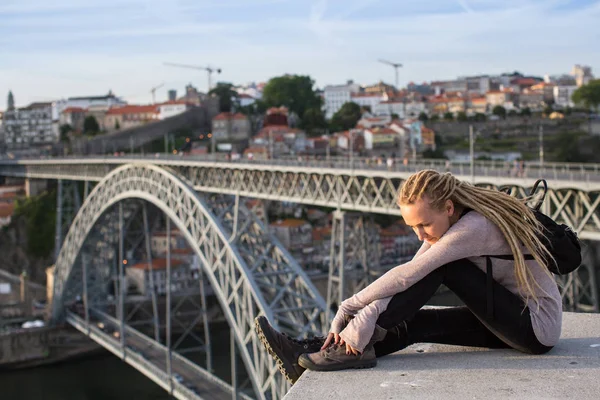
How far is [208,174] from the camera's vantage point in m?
23.9

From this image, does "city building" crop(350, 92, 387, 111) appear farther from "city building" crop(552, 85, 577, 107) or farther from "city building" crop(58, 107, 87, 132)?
"city building" crop(58, 107, 87, 132)

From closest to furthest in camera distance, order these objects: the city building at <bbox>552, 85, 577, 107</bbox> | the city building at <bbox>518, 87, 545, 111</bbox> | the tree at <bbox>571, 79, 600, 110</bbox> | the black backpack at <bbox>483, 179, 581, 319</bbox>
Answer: the black backpack at <bbox>483, 179, 581, 319</bbox> < the tree at <bbox>571, 79, 600, 110</bbox> < the city building at <bbox>518, 87, 545, 111</bbox> < the city building at <bbox>552, 85, 577, 107</bbox>

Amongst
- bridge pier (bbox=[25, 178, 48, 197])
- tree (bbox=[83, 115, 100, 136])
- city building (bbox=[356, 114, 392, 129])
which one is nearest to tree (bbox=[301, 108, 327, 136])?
city building (bbox=[356, 114, 392, 129])

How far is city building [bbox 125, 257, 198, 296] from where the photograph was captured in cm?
4253

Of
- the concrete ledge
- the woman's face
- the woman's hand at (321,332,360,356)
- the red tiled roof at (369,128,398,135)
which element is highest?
the red tiled roof at (369,128,398,135)

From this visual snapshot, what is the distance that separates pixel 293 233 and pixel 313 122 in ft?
79.4

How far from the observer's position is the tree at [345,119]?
6994cm

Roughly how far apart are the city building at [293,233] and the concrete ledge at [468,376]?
3961 cm

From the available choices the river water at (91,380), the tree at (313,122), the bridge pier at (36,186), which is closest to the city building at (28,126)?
the tree at (313,122)

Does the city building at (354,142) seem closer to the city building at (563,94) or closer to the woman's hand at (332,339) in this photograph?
the city building at (563,94)

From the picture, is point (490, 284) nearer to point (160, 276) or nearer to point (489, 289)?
point (489, 289)

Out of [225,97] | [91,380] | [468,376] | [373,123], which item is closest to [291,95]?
[225,97]

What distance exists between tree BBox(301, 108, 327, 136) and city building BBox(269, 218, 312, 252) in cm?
2108

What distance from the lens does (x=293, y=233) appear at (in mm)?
45312
